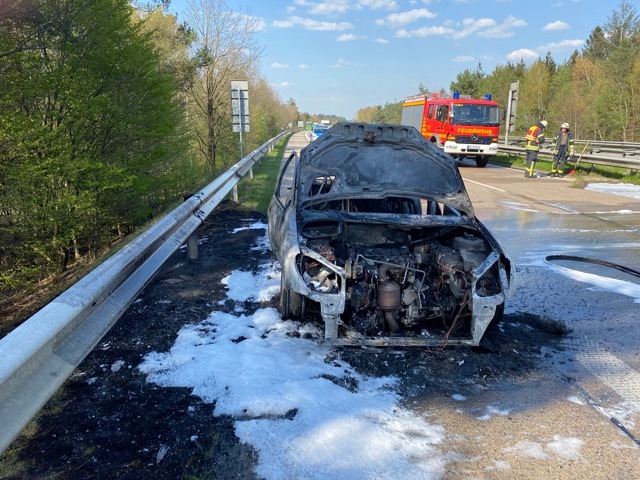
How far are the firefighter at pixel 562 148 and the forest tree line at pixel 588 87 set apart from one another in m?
23.3

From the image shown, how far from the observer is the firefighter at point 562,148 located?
16.1 meters

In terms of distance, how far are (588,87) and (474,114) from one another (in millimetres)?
33165

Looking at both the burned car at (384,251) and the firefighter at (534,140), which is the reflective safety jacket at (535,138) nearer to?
the firefighter at (534,140)

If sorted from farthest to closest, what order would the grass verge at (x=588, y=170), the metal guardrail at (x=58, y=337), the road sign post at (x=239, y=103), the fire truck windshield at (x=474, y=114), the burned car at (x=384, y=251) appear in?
1. the fire truck windshield at (x=474, y=114)
2. the grass verge at (x=588, y=170)
3. the road sign post at (x=239, y=103)
4. the burned car at (x=384, y=251)
5. the metal guardrail at (x=58, y=337)

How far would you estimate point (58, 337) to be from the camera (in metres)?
2.17

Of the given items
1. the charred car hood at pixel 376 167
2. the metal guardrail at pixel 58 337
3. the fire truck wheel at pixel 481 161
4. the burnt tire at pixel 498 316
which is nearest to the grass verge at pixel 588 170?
the fire truck wheel at pixel 481 161

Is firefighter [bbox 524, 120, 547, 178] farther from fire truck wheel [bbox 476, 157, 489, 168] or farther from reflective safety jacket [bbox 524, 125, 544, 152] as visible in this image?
fire truck wheel [bbox 476, 157, 489, 168]

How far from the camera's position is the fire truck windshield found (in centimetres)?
1964

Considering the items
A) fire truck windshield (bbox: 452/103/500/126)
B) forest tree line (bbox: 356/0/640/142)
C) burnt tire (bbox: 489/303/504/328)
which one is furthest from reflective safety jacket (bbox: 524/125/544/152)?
forest tree line (bbox: 356/0/640/142)

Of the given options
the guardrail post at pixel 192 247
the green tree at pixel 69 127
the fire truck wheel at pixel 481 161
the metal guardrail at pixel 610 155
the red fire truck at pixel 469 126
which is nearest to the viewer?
the guardrail post at pixel 192 247

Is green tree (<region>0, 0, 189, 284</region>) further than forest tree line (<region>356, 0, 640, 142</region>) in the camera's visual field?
No

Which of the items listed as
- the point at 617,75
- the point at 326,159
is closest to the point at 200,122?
the point at 326,159

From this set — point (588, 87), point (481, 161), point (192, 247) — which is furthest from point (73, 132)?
point (588, 87)

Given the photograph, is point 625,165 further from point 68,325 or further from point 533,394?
point 68,325
